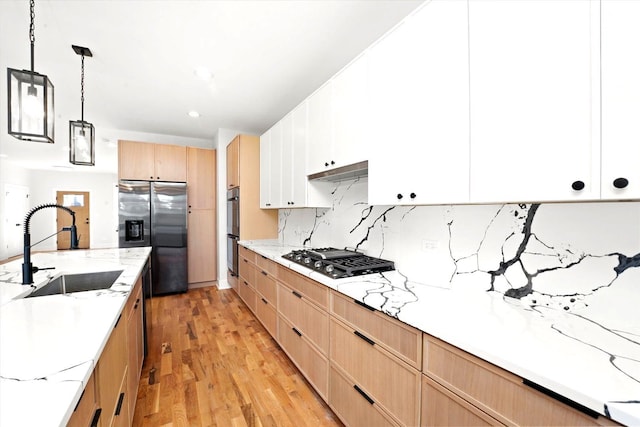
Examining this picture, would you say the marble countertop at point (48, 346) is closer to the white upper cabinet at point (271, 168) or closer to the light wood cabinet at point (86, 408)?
the light wood cabinet at point (86, 408)

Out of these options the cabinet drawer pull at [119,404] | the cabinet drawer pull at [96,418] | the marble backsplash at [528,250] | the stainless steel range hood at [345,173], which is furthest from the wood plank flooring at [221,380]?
the stainless steel range hood at [345,173]

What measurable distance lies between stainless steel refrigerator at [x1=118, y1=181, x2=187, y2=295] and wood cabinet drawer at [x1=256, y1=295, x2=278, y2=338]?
1.90 metres

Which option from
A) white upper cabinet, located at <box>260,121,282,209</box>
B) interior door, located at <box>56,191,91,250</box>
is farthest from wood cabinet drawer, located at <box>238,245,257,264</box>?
interior door, located at <box>56,191,91,250</box>

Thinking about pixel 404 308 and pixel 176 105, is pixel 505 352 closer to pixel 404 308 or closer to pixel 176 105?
pixel 404 308

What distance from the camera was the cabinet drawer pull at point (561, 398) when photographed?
2.16 ft

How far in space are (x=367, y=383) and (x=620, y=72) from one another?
158 cm

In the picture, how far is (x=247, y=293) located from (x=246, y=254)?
0.51 m

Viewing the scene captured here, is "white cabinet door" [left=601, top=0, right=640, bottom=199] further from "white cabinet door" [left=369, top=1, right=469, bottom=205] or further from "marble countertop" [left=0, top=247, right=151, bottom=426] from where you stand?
"marble countertop" [left=0, top=247, right=151, bottom=426]

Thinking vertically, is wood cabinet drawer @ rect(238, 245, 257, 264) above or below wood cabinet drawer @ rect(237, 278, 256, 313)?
above

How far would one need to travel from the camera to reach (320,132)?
229 centimetres

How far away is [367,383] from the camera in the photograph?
1.40m

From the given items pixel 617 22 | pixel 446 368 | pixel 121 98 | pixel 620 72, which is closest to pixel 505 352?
pixel 446 368

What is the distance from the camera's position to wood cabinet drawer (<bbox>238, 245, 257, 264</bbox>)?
3282 millimetres

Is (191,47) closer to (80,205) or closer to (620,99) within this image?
(620,99)
